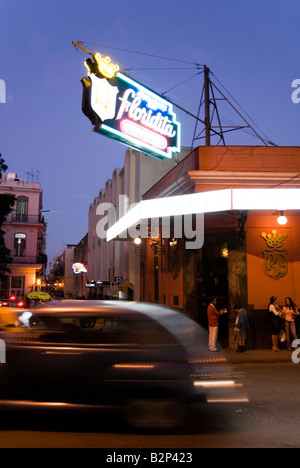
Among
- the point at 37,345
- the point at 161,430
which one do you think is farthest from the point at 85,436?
the point at 37,345

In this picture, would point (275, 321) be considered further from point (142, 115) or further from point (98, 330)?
point (98, 330)

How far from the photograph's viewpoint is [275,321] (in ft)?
42.9

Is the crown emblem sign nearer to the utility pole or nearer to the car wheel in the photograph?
the utility pole

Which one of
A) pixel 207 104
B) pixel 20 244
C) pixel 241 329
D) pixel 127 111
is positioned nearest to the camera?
pixel 241 329

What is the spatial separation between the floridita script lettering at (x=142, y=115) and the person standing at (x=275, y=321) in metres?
6.61

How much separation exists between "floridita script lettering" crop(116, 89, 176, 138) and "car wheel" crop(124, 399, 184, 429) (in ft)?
30.7

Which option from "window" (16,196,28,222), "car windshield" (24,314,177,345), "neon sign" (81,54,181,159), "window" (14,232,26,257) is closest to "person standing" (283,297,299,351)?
"neon sign" (81,54,181,159)

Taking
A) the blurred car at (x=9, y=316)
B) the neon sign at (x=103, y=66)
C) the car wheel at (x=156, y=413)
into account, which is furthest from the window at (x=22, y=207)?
the car wheel at (x=156, y=413)

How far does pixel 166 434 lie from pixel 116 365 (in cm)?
104

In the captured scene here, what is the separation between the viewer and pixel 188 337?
226 inches

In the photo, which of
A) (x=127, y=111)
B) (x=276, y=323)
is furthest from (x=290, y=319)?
(x=127, y=111)

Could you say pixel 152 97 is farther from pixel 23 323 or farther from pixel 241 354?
pixel 23 323
